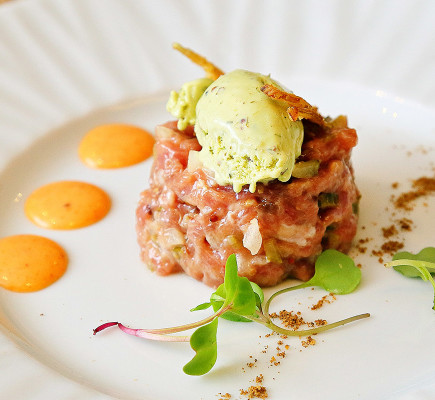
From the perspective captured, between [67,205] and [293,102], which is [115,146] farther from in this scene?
[293,102]

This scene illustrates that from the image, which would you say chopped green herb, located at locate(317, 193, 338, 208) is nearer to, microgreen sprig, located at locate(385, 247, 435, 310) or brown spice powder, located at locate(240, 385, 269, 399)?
microgreen sprig, located at locate(385, 247, 435, 310)

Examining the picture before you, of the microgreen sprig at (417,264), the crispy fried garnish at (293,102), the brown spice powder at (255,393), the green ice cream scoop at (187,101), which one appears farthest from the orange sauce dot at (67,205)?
the microgreen sprig at (417,264)

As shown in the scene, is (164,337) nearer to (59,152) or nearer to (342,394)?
(342,394)

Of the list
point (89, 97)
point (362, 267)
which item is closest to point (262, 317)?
point (362, 267)

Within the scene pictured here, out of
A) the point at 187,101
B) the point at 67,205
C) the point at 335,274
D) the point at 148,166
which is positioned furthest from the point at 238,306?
the point at 148,166

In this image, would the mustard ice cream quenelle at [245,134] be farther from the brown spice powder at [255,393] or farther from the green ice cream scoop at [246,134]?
the brown spice powder at [255,393]
